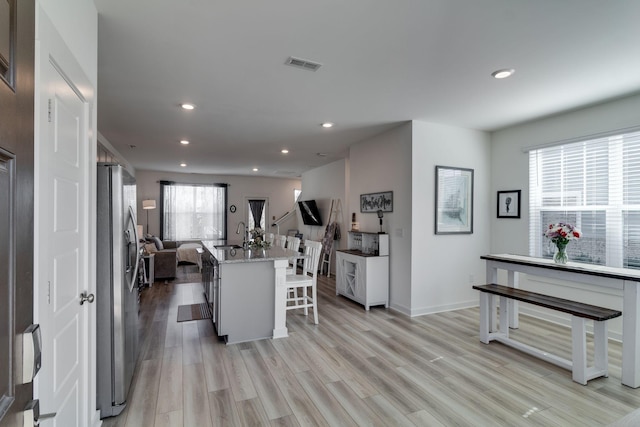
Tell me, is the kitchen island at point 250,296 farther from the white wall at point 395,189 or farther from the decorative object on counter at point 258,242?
the white wall at point 395,189

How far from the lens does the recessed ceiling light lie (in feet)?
9.16

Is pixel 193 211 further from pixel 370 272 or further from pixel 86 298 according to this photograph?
pixel 86 298

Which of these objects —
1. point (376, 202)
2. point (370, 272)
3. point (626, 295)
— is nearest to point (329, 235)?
point (376, 202)

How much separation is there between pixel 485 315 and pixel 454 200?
174cm

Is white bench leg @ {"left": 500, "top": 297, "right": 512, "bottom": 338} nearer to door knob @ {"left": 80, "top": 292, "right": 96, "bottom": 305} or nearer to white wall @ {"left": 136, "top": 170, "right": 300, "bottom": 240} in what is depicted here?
door knob @ {"left": 80, "top": 292, "right": 96, "bottom": 305}

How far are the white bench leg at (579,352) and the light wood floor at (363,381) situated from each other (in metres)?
0.08

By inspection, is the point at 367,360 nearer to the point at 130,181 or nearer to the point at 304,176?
the point at 130,181

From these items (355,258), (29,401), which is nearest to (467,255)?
(355,258)

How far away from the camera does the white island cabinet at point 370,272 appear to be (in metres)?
4.63

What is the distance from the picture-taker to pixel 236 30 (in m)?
2.20

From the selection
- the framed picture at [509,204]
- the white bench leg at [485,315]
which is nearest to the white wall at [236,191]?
the framed picture at [509,204]

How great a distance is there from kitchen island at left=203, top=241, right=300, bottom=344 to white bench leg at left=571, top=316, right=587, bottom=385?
2.73 meters

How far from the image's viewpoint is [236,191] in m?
10.2

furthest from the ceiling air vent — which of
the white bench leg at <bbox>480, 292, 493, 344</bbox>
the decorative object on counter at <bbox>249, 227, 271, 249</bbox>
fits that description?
the white bench leg at <bbox>480, 292, 493, 344</bbox>
